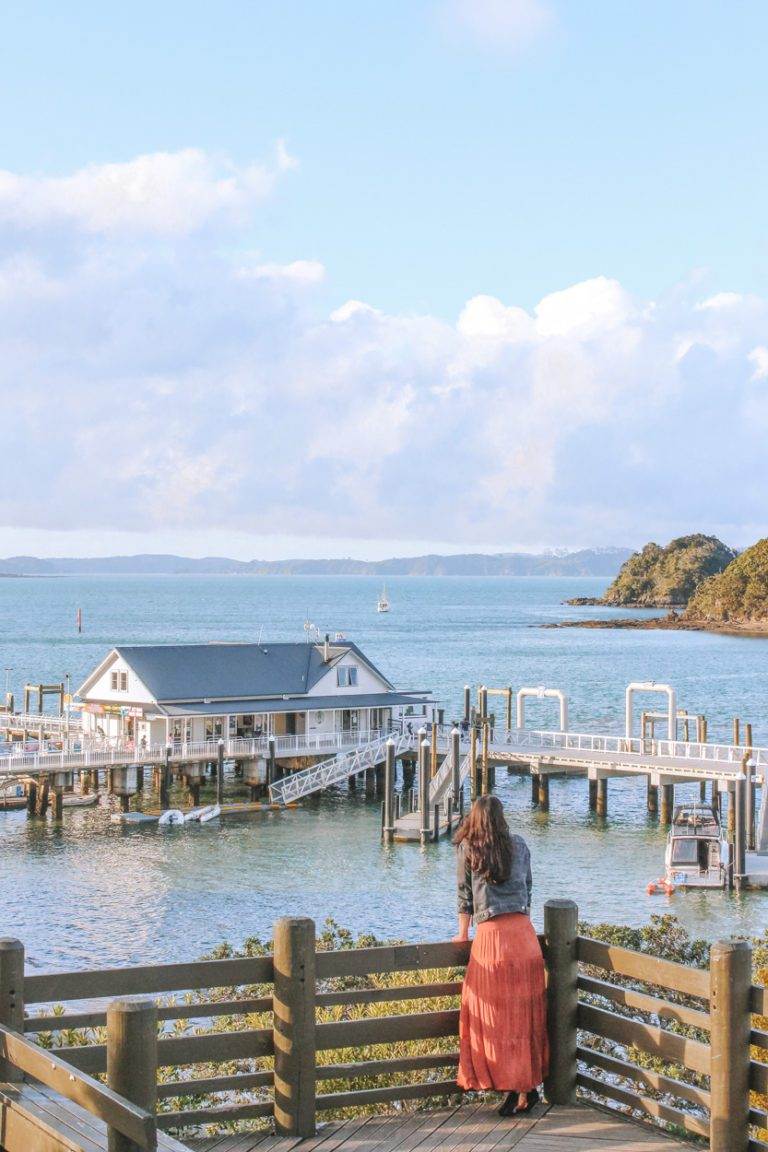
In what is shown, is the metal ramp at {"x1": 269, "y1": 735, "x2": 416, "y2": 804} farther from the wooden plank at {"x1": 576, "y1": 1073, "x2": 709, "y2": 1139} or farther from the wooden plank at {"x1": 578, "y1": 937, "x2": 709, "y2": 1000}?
the wooden plank at {"x1": 578, "y1": 937, "x2": 709, "y2": 1000}

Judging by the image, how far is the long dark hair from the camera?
826cm

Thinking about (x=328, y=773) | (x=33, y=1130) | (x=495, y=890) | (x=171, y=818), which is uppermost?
(x=495, y=890)

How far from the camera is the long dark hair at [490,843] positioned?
8.26 meters

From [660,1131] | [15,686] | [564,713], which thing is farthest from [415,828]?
[15,686]

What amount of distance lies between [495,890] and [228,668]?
4693cm

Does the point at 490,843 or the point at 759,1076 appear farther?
the point at 490,843

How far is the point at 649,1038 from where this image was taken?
25.1 ft

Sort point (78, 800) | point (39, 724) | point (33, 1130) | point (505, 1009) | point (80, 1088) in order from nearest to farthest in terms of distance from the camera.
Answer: point (80, 1088)
point (33, 1130)
point (505, 1009)
point (78, 800)
point (39, 724)

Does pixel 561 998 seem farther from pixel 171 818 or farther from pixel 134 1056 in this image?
pixel 171 818

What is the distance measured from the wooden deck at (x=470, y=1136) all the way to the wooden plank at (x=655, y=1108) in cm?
11

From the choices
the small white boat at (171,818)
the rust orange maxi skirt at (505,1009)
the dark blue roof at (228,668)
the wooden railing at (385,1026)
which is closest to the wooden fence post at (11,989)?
the wooden railing at (385,1026)

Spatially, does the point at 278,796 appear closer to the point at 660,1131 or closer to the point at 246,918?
the point at 246,918

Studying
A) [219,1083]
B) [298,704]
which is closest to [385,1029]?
[219,1083]

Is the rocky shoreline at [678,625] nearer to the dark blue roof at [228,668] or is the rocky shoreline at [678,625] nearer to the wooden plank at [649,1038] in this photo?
the dark blue roof at [228,668]
